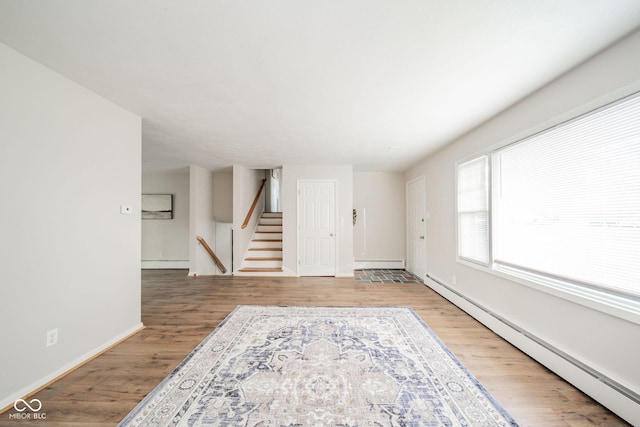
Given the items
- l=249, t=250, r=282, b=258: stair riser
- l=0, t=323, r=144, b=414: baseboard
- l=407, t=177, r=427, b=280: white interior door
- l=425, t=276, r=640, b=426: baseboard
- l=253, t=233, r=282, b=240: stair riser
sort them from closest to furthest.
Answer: l=425, t=276, r=640, b=426: baseboard
l=0, t=323, r=144, b=414: baseboard
l=407, t=177, r=427, b=280: white interior door
l=249, t=250, r=282, b=258: stair riser
l=253, t=233, r=282, b=240: stair riser

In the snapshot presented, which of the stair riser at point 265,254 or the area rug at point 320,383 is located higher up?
the stair riser at point 265,254

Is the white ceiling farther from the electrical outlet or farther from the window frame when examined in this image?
the electrical outlet

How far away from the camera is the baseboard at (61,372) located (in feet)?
5.17

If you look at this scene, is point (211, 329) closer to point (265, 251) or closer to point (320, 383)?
point (320, 383)

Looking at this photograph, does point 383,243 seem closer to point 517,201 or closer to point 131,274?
point 517,201

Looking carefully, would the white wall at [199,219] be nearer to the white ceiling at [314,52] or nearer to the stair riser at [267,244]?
the stair riser at [267,244]

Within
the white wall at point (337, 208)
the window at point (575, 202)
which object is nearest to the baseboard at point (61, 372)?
the white wall at point (337, 208)

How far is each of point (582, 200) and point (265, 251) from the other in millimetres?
5265

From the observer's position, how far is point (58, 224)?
190cm

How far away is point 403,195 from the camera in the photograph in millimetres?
5957

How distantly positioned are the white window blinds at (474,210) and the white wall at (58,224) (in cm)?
425

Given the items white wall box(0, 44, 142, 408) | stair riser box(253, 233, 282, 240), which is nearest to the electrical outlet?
white wall box(0, 44, 142, 408)

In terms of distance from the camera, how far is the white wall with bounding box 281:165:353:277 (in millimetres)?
5141

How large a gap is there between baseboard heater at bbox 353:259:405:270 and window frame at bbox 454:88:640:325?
2.91 m
